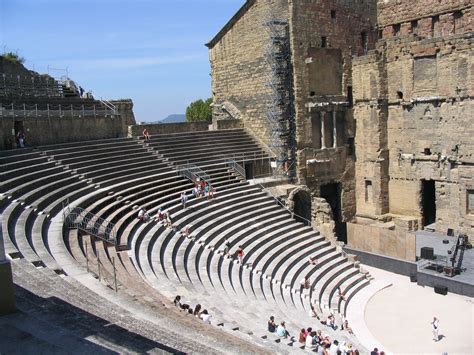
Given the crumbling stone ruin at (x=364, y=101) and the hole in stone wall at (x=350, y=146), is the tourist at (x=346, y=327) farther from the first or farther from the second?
the hole in stone wall at (x=350, y=146)

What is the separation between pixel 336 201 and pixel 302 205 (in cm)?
434

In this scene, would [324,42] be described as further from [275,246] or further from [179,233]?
[179,233]

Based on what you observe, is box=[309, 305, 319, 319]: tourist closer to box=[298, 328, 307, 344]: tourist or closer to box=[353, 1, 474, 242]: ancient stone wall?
box=[298, 328, 307, 344]: tourist

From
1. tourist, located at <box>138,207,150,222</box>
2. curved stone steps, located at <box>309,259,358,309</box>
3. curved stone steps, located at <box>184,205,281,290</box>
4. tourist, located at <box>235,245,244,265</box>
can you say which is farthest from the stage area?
tourist, located at <box>138,207,150,222</box>

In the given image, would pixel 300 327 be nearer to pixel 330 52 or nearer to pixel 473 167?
pixel 473 167

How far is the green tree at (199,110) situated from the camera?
197 ft

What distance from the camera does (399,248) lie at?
2278 centimetres

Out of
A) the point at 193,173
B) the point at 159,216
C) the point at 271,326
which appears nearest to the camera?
the point at 271,326

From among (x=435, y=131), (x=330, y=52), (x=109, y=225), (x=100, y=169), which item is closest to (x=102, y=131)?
(x=100, y=169)

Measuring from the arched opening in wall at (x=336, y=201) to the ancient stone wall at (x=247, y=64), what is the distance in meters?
5.01

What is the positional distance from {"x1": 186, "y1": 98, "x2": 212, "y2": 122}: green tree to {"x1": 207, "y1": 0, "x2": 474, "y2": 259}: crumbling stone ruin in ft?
97.4

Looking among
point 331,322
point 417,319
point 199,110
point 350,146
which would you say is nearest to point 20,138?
point 331,322

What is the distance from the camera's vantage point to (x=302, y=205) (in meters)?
25.5

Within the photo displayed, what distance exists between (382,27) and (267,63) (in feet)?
31.4
